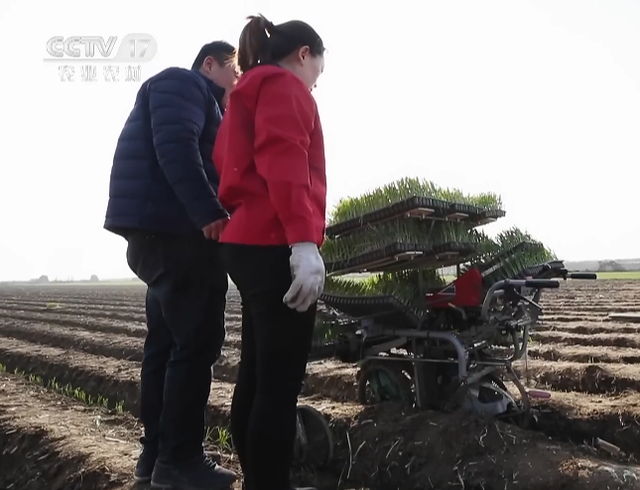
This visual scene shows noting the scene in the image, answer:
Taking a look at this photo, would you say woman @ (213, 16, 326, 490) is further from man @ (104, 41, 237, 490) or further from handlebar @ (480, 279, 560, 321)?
handlebar @ (480, 279, 560, 321)

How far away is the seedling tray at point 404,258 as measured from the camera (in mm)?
2734

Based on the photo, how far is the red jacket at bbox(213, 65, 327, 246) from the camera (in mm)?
1810

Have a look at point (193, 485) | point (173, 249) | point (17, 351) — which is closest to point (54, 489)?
point (193, 485)

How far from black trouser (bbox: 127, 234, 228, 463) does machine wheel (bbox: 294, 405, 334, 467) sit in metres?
0.52

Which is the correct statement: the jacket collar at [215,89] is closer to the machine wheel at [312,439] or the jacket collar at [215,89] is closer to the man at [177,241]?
the man at [177,241]

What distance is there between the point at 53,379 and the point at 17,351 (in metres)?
1.63

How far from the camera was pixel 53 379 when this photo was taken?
5.63m

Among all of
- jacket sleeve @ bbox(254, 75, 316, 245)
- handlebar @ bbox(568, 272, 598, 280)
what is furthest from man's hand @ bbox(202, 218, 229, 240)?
handlebar @ bbox(568, 272, 598, 280)

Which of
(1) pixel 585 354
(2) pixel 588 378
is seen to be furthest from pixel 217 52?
(1) pixel 585 354

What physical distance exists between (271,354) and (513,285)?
1.34m

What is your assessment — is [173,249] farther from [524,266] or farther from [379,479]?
[524,266]

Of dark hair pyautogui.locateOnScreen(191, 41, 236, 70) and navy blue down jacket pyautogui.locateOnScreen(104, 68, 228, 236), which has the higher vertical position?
dark hair pyautogui.locateOnScreen(191, 41, 236, 70)

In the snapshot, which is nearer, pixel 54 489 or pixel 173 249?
pixel 173 249

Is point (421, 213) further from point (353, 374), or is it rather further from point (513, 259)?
point (353, 374)
